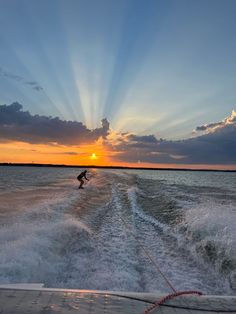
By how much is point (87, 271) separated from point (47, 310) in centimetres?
337

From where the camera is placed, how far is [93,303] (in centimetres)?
406

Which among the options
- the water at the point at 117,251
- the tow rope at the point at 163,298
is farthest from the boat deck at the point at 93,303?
the water at the point at 117,251

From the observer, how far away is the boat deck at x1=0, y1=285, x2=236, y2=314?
3.85m

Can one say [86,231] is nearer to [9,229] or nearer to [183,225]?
[9,229]

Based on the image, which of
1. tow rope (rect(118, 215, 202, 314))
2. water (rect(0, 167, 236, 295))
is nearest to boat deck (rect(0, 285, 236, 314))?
tow rope (rect(118, 215, 202, 314))

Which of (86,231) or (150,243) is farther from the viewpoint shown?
(86,231)

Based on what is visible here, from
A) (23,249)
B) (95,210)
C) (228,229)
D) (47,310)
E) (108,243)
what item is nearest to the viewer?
(47,310)

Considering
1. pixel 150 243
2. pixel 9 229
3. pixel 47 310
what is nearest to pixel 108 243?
pixel 150 243

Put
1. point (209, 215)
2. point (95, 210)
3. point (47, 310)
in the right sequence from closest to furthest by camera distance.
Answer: point (47, 310) → point (209, 215) → point (95, 210)

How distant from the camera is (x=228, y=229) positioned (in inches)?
417

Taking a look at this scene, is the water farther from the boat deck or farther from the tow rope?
the boat deck

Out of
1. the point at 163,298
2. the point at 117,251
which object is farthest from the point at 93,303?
the point at 117,251

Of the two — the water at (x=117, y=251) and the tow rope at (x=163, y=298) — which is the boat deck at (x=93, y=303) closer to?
the tow rope at (x=163, y=298)

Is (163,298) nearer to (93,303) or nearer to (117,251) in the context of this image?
(93,303)
